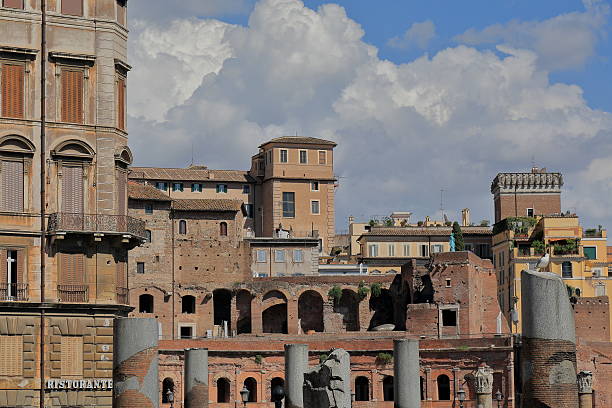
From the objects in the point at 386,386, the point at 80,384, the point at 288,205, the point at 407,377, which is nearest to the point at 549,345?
the point at 407,377

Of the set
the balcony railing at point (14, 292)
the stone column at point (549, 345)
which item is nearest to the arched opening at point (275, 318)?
the balcony railing at point (14, 292)

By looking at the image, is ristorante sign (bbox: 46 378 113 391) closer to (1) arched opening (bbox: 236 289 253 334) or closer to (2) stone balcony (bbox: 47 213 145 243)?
(2) stone balcony (bbox: 47 213 145 243)

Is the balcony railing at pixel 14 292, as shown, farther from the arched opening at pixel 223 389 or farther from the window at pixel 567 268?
the window at pixel 567 268

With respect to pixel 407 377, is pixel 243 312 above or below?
above

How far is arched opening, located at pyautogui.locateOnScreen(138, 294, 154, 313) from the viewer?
7431 cm

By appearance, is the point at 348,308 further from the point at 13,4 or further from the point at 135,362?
the point at 135,362

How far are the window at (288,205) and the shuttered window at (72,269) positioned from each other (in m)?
56.9

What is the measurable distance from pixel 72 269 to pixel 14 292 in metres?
1.63

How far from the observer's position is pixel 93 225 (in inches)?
1372

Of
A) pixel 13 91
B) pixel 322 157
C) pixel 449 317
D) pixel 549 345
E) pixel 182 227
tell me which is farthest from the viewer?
pixel 322 157

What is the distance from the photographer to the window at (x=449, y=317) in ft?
Answer: 242

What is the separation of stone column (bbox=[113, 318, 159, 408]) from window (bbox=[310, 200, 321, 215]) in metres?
71.3

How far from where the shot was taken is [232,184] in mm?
93000

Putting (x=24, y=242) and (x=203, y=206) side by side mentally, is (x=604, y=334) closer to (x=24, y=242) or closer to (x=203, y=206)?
(x=203, y=206)
